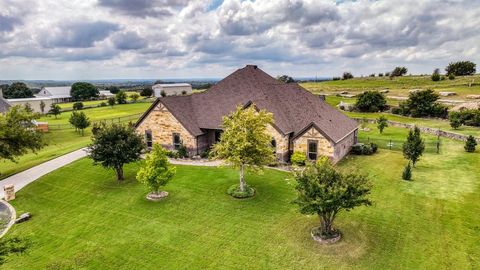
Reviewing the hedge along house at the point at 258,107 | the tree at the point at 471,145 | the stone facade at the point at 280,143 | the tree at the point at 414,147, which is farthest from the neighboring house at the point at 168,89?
the tree at the point at 414,147

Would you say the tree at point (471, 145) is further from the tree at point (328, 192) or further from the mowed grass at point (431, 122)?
the tree at point (328, 192)

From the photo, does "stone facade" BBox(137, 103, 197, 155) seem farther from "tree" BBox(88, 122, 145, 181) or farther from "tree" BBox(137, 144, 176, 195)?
"tree" BBox(137, 144, 176, 195)

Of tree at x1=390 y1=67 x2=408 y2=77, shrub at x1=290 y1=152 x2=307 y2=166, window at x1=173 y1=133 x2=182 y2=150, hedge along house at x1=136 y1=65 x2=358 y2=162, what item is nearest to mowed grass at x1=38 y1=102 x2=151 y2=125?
hedge along house at x1=136 y1=65 x2=358 y2=162

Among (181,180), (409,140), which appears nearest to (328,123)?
(409,140)

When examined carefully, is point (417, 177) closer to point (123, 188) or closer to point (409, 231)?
point (409, 231)

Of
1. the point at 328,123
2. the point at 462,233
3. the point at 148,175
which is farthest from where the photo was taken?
the point at 328,123

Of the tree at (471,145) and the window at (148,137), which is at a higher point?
the window at (148,137)
